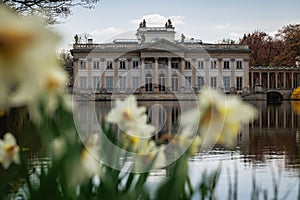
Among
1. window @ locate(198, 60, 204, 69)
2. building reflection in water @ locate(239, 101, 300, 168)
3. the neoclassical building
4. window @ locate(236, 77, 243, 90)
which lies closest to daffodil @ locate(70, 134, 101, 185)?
building reflection in water @ locate(239, 101, 300, 168)

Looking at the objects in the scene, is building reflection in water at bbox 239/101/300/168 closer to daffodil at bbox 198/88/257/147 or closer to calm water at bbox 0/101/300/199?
calm water at bbox 0/101/300/199

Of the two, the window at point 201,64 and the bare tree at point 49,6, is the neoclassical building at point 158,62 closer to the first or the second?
the window at point 201,64

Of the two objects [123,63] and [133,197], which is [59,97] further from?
[123,63]

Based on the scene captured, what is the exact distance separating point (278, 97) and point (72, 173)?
6215cm

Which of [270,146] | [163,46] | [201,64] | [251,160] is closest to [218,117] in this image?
[251,160]

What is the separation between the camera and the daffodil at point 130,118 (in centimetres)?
130

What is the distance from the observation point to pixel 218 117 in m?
1.03

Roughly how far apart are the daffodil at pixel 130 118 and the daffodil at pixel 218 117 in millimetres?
297

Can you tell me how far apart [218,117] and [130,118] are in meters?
0.32

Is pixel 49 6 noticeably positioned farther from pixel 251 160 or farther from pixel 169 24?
pixel 169 24

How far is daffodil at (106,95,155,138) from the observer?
4.25ft

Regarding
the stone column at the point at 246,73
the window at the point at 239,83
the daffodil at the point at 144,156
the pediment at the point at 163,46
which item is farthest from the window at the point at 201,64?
the daffodil at the point at 144,156

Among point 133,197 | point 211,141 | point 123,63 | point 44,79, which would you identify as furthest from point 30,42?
point 123,63

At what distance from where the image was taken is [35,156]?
772cm
